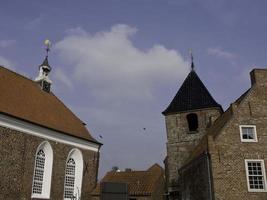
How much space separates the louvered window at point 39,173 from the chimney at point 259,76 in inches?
634

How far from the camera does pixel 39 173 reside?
24812 mm

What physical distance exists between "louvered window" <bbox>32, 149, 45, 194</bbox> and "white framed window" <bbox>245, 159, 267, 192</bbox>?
48.7ft

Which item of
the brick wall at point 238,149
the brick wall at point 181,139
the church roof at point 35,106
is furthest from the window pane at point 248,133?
the church roof at point 35,106

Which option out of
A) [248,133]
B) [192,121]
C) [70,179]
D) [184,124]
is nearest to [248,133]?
[248,133]

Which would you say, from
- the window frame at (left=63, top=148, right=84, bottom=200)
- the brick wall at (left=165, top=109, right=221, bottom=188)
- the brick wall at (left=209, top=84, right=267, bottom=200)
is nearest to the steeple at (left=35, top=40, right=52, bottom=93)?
the window frame at (left=63, top=148, right=84, bottom=200)

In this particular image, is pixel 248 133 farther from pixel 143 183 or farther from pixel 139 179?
pixel 139 179

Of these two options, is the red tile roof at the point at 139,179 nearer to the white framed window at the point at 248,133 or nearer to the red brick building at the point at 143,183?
the red brick building at the point at 143,183

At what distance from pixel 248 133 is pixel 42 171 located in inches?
598

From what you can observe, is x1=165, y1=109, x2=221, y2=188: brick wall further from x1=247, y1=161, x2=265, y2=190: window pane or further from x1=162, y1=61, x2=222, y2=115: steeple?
x1=247, y1=161, x2=265, y2=190: window pane

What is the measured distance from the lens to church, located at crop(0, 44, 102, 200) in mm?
22297

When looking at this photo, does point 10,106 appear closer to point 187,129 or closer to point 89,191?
point 89,191

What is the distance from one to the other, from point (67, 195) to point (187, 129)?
36.8 ft

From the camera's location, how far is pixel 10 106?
23750mm

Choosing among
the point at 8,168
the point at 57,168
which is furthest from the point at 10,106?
the point at 57,168
